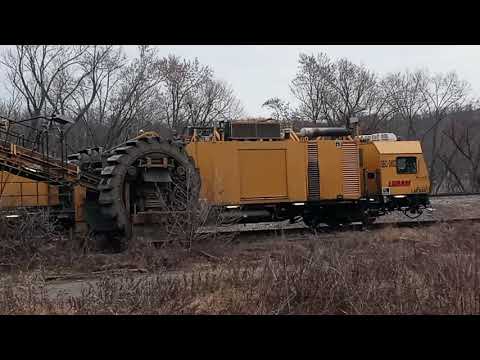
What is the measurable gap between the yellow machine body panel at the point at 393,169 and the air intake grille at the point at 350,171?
50.4 inches

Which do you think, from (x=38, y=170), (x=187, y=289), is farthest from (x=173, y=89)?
(x=187, y=289)

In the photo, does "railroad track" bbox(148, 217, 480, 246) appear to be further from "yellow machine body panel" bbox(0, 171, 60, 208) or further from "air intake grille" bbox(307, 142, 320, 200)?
"yellow machine body panel" bbox(0, 171, 60, 208)

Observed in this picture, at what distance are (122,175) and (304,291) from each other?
25.9 feet

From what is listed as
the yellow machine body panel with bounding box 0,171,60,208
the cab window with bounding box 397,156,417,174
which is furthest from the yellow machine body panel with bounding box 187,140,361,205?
the yellow machine body panel with bounding box 0,171,60,208

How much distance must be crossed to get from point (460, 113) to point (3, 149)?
169 ft

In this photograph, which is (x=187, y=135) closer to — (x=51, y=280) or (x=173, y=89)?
(x=51, y=280)

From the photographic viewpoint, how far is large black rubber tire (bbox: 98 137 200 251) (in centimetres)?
1348

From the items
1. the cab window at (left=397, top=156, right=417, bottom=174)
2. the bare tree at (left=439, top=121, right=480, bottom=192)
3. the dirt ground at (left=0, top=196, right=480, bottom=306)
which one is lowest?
the dirt ground at (left=0, top=196, right=480, bottom=306)

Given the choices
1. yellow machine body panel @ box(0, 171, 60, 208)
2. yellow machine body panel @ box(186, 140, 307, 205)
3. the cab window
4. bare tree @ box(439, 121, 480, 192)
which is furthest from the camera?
bare tree @ box(439, 121, 480, 192)

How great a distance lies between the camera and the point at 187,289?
25.4 feet

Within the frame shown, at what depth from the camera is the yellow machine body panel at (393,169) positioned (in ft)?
63.3

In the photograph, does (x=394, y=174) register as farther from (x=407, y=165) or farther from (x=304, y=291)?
(x=304, y=291)

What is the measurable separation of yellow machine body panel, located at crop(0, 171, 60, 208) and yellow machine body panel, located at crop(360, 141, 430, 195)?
36.7 ft

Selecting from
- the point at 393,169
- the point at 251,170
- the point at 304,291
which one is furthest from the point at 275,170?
the point at 304,291
